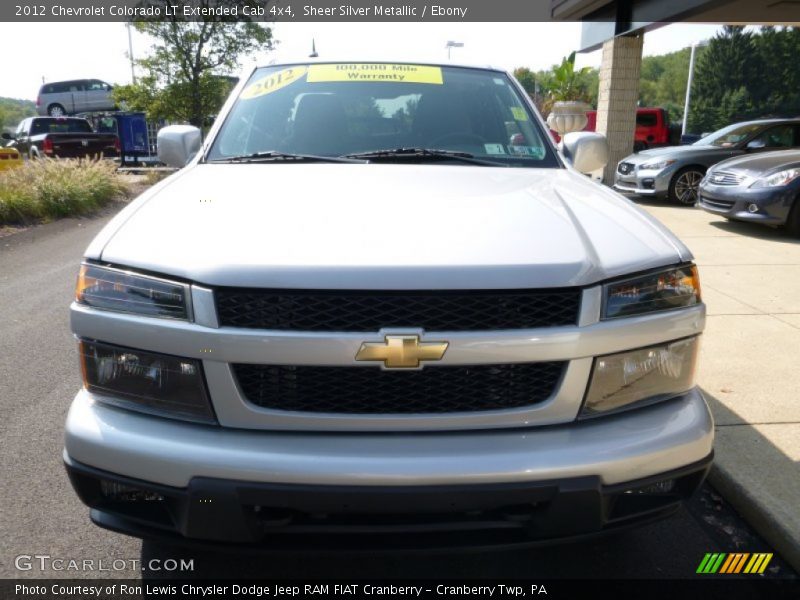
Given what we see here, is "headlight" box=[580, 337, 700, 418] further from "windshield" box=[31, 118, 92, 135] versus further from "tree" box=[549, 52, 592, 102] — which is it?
"tree" box=[549, 52, 592, 102]

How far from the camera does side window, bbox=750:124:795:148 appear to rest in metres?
10.8

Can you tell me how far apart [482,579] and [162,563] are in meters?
1.13

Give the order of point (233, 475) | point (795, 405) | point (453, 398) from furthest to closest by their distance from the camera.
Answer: point (795, 405), point (453, 398), point (233, 475)

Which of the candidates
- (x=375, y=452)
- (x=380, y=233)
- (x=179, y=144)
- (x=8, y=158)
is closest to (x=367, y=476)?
(x=375, y=452)

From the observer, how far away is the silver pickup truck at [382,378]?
1712 mm

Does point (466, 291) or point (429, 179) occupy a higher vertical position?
point (429, 179)

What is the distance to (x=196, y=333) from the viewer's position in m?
1.75

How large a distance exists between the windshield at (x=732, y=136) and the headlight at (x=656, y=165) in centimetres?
88

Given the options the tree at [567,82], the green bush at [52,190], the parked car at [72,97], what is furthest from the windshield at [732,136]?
the parked car at [72,97]

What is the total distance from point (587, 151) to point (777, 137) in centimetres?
961

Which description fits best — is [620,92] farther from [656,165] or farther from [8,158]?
[8,158]

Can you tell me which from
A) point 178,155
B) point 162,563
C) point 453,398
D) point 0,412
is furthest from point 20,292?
point 453,398

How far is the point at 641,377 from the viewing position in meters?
1.93

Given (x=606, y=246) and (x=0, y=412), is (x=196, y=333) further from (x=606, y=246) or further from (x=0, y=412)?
(x=0, y=412)
